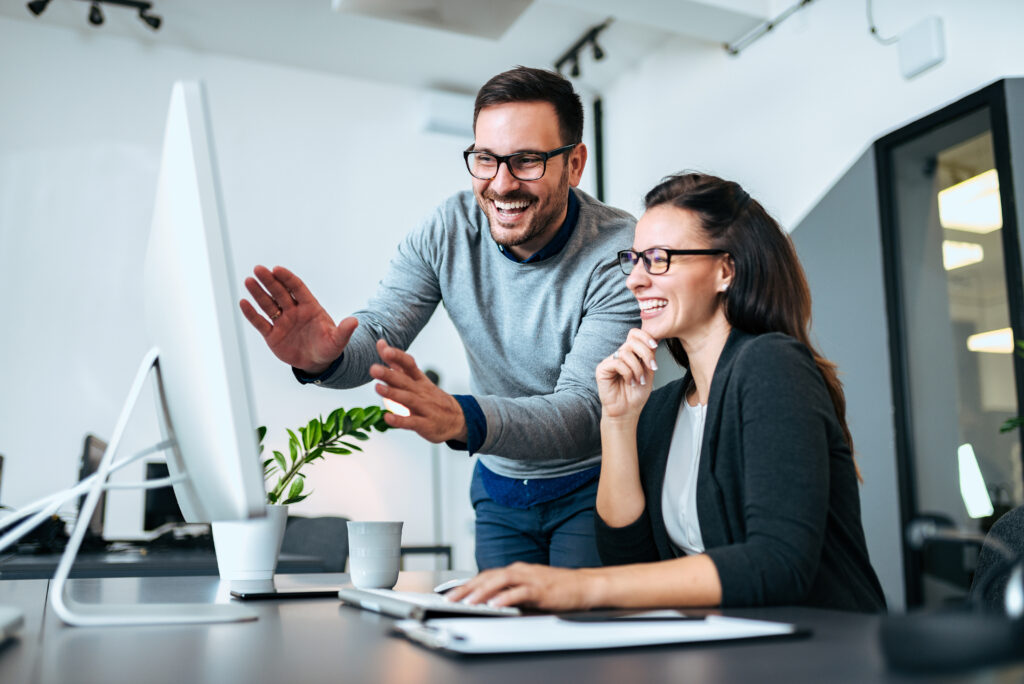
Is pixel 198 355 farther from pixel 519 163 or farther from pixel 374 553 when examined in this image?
pixel 519 163

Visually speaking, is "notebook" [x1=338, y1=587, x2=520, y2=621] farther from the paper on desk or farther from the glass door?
the glass door

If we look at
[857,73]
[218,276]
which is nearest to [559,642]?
[218,276]

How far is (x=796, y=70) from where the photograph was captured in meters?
4.23

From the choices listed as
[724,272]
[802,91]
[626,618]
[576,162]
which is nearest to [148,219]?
[802,91]

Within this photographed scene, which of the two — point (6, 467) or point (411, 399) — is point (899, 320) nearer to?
point (411, 399)

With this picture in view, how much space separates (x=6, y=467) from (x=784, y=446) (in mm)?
4656

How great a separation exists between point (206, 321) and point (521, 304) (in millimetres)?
1212

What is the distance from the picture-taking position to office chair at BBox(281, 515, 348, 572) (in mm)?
3297

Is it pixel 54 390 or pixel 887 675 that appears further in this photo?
pixel 54 390

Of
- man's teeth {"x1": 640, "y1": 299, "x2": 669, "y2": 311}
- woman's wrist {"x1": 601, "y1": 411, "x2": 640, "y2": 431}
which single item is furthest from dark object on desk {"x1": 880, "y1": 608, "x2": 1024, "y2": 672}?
man's teeth {"x1": 640, "y1": 299, "x2": 669, "y2": 311}

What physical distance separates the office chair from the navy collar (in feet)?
5.89

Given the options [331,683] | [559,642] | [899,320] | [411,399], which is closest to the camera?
[331,683]

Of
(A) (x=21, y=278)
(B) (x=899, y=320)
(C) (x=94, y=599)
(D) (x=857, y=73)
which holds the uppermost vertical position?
(D) (x=857, y=73)

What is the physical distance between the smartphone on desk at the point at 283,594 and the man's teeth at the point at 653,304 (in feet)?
2.39
